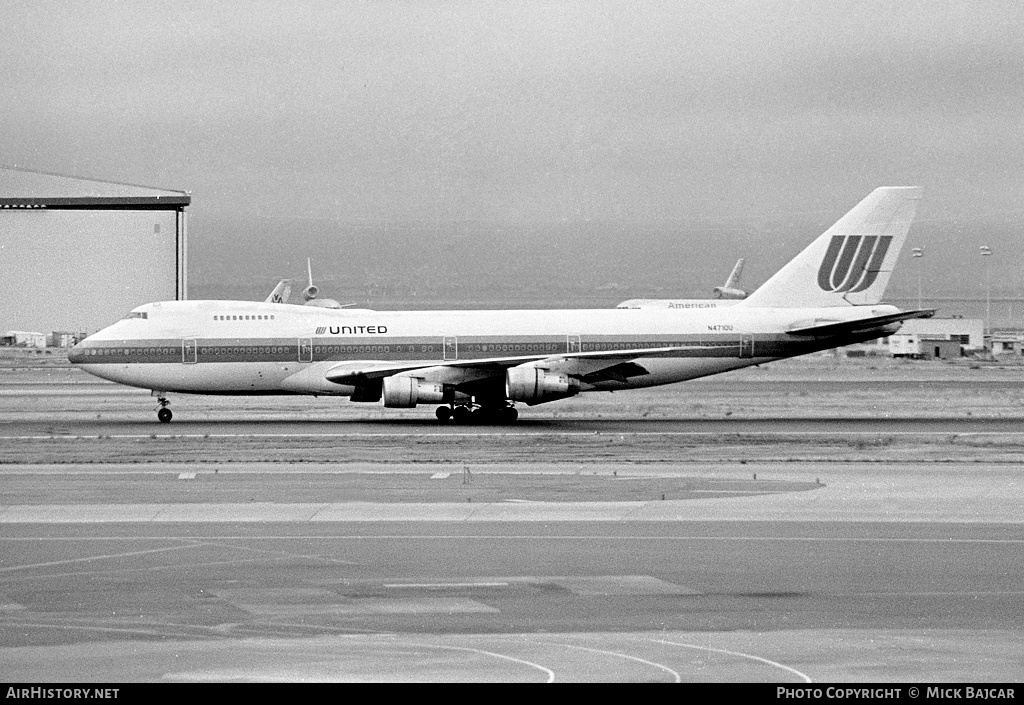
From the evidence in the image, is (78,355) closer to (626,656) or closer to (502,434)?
(502,434)

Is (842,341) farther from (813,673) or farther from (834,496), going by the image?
(813,673)

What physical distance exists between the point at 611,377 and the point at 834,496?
765 inches

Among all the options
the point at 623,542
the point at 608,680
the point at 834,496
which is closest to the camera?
the point at 608,680

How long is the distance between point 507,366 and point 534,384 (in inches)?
54.2

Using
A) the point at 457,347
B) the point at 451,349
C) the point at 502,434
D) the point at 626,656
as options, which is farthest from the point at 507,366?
the point at 626,656

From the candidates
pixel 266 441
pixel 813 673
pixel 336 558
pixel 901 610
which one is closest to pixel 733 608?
pixel 901 610

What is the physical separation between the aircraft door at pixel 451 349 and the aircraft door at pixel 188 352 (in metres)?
7.64

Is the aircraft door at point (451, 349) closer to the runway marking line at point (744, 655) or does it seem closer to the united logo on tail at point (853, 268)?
the united logo on tail at point (853, 268)

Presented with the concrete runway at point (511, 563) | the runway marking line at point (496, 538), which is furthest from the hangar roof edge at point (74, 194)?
the runway marking line at point (496, 538)

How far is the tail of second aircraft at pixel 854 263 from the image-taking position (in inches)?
1735

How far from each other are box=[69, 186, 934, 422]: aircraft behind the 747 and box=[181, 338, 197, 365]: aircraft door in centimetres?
3

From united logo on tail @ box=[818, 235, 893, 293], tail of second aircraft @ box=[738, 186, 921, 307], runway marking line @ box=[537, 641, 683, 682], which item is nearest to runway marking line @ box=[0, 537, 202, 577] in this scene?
runway marking line @ box=[537, 641, 683, 682]

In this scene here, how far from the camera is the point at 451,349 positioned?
41812 millimetres

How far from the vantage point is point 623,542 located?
17562 mm
